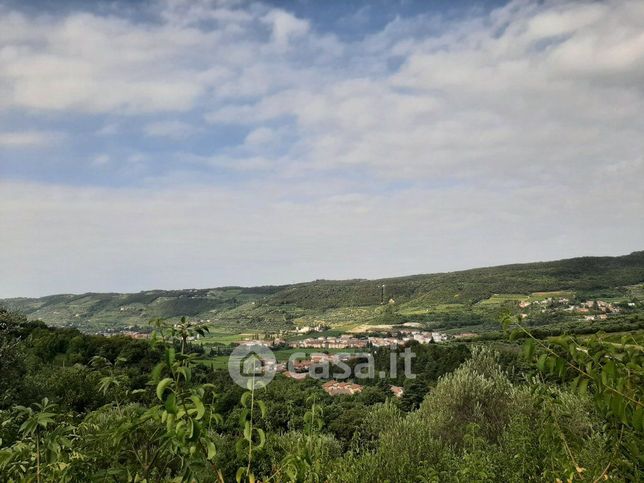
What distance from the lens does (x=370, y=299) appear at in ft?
510

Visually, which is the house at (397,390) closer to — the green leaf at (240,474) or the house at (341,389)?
the house at (341,389)

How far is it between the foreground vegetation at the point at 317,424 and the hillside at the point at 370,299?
8425cm

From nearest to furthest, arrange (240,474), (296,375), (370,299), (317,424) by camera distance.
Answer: (240,474)
(317,424)
(296,375)
(370,299)

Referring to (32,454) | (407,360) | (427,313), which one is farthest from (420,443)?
(427,313)

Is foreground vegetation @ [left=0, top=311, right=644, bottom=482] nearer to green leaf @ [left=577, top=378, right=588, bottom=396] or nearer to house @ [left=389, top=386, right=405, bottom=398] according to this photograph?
green leaf @ [left=577, top=378, right=588, bottom=396]

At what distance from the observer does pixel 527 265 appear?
144m

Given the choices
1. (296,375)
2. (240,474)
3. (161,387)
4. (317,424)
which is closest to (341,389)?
(296,375)

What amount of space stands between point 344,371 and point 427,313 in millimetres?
61633

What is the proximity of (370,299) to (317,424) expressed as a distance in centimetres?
15477

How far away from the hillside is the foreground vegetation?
84248 millimetres

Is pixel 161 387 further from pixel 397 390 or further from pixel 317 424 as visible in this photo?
pixel 397 390

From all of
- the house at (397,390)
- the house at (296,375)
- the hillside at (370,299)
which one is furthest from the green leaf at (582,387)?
Result: the hillside at (370,299)

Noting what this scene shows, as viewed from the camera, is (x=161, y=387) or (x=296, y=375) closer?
(x=161, y=387)

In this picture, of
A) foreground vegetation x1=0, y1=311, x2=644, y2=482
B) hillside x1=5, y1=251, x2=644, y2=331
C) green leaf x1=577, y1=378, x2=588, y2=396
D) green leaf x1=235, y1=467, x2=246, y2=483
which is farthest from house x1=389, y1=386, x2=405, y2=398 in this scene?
hillside x1=5, y1=251, x2=644, y2=331
